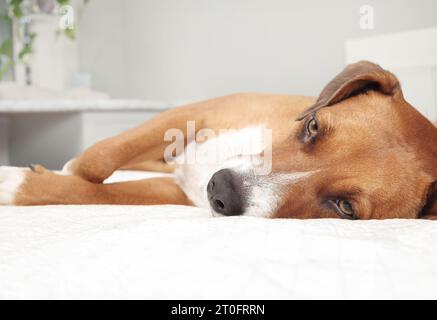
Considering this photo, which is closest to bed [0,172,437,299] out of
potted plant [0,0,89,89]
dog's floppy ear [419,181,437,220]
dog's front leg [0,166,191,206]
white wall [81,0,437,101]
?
dog's floppy ear [419,181,437,220]

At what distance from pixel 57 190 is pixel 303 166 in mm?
879

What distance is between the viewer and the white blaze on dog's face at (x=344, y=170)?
1421 millimetres

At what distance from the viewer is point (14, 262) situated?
871 mm

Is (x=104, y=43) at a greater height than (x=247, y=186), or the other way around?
(x=104, y=43)

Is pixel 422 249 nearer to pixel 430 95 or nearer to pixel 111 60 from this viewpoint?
pixel 430 95

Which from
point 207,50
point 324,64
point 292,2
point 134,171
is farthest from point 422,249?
point 207,50

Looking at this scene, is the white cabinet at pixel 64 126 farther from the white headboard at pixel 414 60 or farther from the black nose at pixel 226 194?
the black nose at pixel 226 194

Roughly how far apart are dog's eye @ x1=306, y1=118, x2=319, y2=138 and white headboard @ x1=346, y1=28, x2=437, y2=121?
1612 mm

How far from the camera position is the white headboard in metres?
3.13

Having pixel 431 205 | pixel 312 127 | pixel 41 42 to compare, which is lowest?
pixel 431 205

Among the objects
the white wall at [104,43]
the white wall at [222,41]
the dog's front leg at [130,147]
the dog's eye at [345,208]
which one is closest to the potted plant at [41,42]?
the white wall at [104,43]

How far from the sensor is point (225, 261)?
32.2 inches

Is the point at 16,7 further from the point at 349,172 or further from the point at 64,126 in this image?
the point at 349,172

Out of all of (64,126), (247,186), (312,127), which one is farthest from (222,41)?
(247,186)
